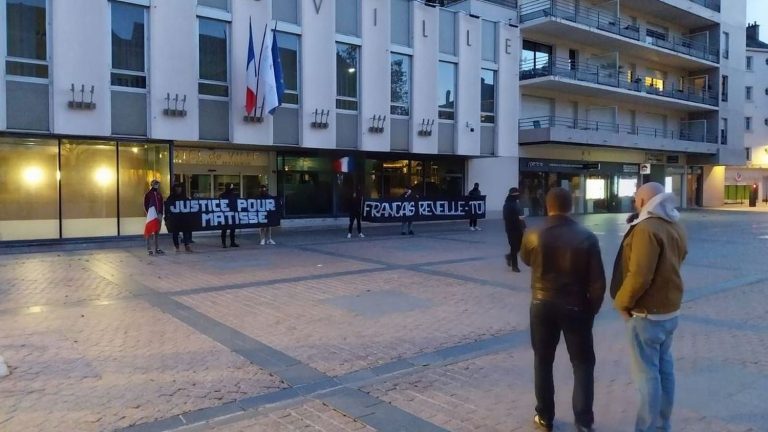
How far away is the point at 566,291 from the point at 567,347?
0.40 meters

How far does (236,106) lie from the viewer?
18922 millimetres

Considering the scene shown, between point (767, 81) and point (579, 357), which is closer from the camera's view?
point (579, 357)

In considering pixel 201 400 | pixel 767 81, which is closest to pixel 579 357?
pixel 201 400

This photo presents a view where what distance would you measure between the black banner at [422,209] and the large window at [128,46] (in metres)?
8.10

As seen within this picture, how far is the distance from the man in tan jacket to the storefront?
25151 mm

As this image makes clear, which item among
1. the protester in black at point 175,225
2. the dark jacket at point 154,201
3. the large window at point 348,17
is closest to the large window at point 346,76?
the large window at point 348,17

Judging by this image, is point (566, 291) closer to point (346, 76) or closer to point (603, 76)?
point (346, 76)

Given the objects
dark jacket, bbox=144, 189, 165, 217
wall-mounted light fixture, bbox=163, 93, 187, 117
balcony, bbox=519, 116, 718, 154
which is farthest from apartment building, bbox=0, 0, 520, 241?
dark jacket, bbox=144, 189, 165, 217

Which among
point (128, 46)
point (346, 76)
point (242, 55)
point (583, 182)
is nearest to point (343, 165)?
point (346, 76)

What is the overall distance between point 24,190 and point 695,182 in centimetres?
4185

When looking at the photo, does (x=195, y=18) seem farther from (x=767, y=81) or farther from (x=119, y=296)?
(x=767, y=81)

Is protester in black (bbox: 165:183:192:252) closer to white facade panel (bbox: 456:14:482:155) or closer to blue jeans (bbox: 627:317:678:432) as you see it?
white facade panel (bbox: 456:14:482:155)

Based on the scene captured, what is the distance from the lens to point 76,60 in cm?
1603

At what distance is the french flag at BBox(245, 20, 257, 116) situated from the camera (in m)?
18.2
